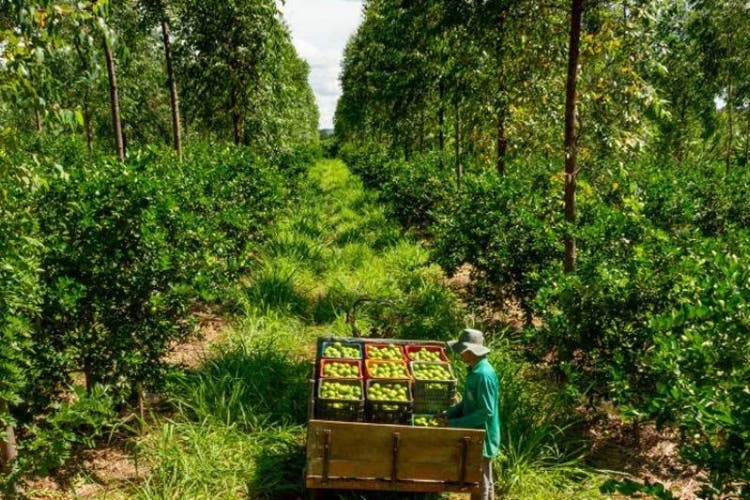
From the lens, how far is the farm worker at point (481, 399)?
14.8 ft

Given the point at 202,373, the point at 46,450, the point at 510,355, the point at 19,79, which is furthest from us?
the point at 510,355

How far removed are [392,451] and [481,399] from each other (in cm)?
84

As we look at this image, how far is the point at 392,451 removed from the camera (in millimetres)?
4348

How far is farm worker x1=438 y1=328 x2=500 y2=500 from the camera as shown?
14.8ft

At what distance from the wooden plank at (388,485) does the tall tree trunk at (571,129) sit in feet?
11.1

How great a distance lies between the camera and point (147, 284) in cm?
538

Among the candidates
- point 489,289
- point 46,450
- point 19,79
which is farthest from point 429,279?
point 19,79

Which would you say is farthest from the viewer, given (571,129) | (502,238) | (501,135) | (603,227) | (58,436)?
(501,135)

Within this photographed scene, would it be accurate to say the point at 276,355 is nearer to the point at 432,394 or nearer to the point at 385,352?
the point at 385,352

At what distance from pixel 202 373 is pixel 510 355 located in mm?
3903

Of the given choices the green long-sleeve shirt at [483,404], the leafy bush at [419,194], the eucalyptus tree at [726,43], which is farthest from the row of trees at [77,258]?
the eucalyptus tree at [726,43]

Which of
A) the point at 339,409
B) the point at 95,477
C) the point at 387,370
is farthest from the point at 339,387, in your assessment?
the point at 95,477

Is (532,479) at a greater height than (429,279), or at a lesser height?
lesser

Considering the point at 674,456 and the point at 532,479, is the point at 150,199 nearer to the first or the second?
the point at 532,479
